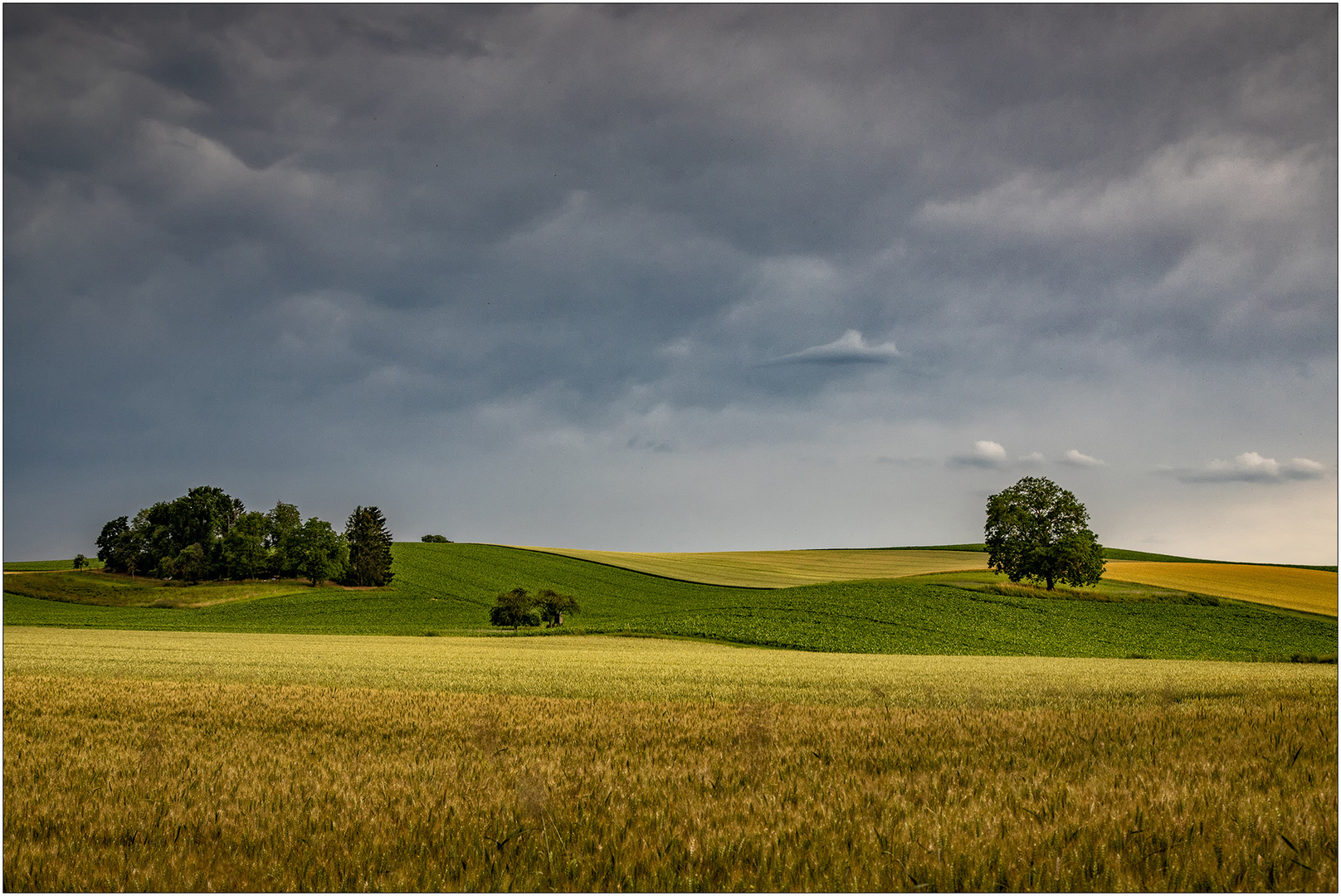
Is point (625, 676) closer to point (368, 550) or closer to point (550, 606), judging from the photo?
point (550, 606)

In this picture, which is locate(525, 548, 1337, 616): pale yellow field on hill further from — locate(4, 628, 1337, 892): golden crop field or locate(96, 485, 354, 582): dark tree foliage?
locate(4, 628, 1337, 892): golden crop field

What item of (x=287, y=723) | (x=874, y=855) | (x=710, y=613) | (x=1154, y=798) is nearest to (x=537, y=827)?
(x=874, y=855)

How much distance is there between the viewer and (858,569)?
106438mm

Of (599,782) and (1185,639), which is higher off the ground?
(599,782)

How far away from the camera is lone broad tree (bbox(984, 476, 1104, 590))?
231 ft

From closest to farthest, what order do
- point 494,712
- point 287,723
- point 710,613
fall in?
point 287,723, point 494,712, point 710,613

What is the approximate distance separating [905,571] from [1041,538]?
31.5m

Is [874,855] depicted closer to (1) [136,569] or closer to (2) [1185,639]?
(2) [1185,639]

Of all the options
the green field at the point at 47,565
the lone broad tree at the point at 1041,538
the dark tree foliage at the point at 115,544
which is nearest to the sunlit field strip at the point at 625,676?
the lone broad tree at the point at 1041,538

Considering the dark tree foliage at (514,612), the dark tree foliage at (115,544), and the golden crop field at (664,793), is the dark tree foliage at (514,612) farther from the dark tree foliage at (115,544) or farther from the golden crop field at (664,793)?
the dark tree foliage at (115,544)

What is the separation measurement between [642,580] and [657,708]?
274 feet

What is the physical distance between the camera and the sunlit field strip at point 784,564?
96787 mm

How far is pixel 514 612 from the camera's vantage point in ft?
178

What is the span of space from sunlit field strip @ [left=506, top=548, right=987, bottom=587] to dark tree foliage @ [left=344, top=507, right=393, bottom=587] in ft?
82.1
